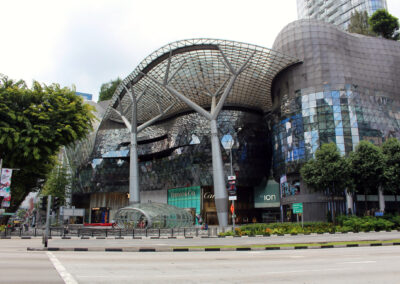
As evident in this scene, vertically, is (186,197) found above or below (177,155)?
below

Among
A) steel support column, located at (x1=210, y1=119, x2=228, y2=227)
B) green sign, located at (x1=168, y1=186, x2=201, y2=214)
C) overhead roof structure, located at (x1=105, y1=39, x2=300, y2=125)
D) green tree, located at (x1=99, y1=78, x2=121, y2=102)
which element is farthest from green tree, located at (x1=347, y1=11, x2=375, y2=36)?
green tree, located at (x1=99, y1=78, x2=121, y2=102)

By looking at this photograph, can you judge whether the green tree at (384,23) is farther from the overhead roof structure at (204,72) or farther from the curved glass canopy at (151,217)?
the curved glass canopy at (151,217)

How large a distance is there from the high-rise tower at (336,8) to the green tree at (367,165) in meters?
79.7

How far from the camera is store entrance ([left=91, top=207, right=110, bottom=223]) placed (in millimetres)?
76062

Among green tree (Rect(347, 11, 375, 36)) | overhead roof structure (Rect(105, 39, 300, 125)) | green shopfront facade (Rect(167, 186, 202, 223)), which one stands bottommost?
green shopfront facade (Rect(167, 186, 202, 223))

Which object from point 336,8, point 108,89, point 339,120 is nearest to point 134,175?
point 339,120

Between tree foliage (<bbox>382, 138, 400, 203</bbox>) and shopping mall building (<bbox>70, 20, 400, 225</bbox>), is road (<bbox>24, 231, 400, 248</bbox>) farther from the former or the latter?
tree foliage (<bbox>382, 138, 400, 203</bbox>)

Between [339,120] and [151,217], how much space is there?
27761mm

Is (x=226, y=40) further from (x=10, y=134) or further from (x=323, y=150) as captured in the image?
(x=10, y=134)

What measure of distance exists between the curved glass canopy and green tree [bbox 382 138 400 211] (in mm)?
24489

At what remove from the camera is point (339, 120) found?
1722 inches

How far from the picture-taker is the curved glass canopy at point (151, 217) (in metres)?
38.7

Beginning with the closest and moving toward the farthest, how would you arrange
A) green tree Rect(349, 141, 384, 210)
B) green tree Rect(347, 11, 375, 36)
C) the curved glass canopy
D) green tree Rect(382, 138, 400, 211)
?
green tree Rect(382, 138, 400, 211) < green tree Rect(349, 141, 384, 210) < the curved glass canopy < green tree Rect(347, 11, 375, 36)

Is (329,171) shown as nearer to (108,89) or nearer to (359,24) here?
(359,24)
